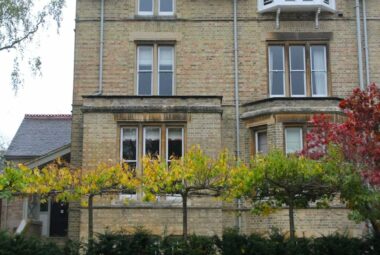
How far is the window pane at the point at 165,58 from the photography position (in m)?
22.3

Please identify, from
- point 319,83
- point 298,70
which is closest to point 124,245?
point 298,70

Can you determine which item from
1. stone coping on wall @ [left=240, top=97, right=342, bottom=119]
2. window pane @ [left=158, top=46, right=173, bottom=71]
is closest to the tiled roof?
window pane @ [left=158, top=46, right=173, bottom=71]

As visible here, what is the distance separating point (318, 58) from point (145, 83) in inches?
264

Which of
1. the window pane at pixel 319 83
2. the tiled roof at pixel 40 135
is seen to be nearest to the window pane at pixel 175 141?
the window pane at pixel 319 83

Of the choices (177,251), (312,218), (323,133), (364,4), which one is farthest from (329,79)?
(177,251)

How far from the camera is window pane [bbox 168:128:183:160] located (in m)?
20.3

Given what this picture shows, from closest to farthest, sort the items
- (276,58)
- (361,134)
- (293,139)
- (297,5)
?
(361,134), (293,139), (297,5), (276,58)

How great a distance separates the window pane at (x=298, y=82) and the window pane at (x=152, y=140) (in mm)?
5586

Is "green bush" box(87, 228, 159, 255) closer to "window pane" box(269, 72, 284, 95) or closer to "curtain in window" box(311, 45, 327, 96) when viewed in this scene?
"window pane" box(269, 72, 284, 95)

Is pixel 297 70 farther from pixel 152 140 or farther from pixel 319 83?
pixel 152 140

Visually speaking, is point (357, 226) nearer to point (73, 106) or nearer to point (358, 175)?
point (358, 175)

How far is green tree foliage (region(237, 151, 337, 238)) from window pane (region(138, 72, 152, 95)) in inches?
307

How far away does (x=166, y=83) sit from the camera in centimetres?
2220

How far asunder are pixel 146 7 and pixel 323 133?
10.4 metres
